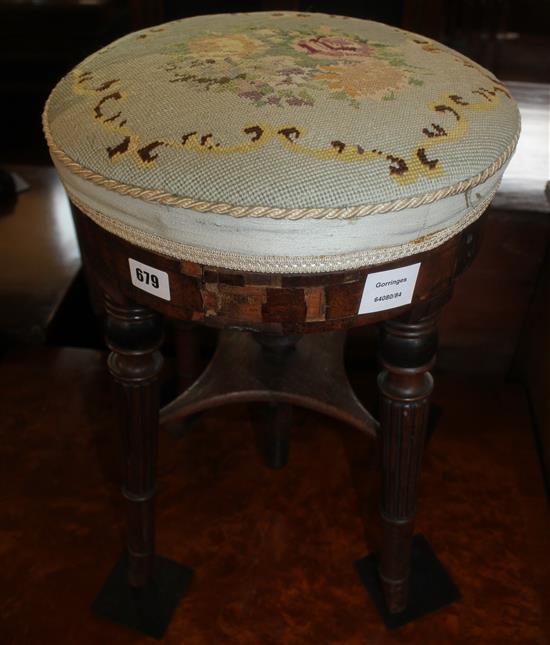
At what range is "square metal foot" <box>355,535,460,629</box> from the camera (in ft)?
2.49

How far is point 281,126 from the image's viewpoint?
1.51 feet

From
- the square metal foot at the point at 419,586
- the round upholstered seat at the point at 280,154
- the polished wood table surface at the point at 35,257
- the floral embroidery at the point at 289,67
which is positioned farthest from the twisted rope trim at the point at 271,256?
the polished wood table surface at the point at 35,257

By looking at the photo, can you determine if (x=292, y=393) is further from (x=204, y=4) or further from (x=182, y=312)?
(x=204, y=4)

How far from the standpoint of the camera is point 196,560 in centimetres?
82

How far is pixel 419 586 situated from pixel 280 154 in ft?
1.82

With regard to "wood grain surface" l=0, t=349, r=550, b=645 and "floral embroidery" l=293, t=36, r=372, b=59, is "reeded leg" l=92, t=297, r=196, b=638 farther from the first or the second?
"floral embroidery" l=293, t=36, r=372, b=59

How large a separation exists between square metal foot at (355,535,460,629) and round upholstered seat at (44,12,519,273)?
456 mm

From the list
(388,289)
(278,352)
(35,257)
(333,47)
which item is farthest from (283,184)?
(35,257)

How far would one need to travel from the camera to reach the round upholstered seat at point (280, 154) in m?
0.44

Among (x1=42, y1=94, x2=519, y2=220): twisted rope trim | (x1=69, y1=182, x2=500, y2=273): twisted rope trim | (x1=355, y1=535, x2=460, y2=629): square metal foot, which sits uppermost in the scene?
(x1=42, y1=94, x2=519, y2=220): twisted rope trim

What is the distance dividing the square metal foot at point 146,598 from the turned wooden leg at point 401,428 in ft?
0.77

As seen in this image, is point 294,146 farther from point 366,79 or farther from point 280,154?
point 366,79

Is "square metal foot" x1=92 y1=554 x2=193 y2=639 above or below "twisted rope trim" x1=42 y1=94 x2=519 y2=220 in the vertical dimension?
below

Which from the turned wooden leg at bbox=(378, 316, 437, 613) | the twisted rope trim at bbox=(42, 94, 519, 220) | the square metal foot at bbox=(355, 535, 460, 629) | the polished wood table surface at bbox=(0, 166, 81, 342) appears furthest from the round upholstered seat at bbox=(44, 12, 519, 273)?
the polished wood table surface at bbox=(0, 166, 81, 342)
